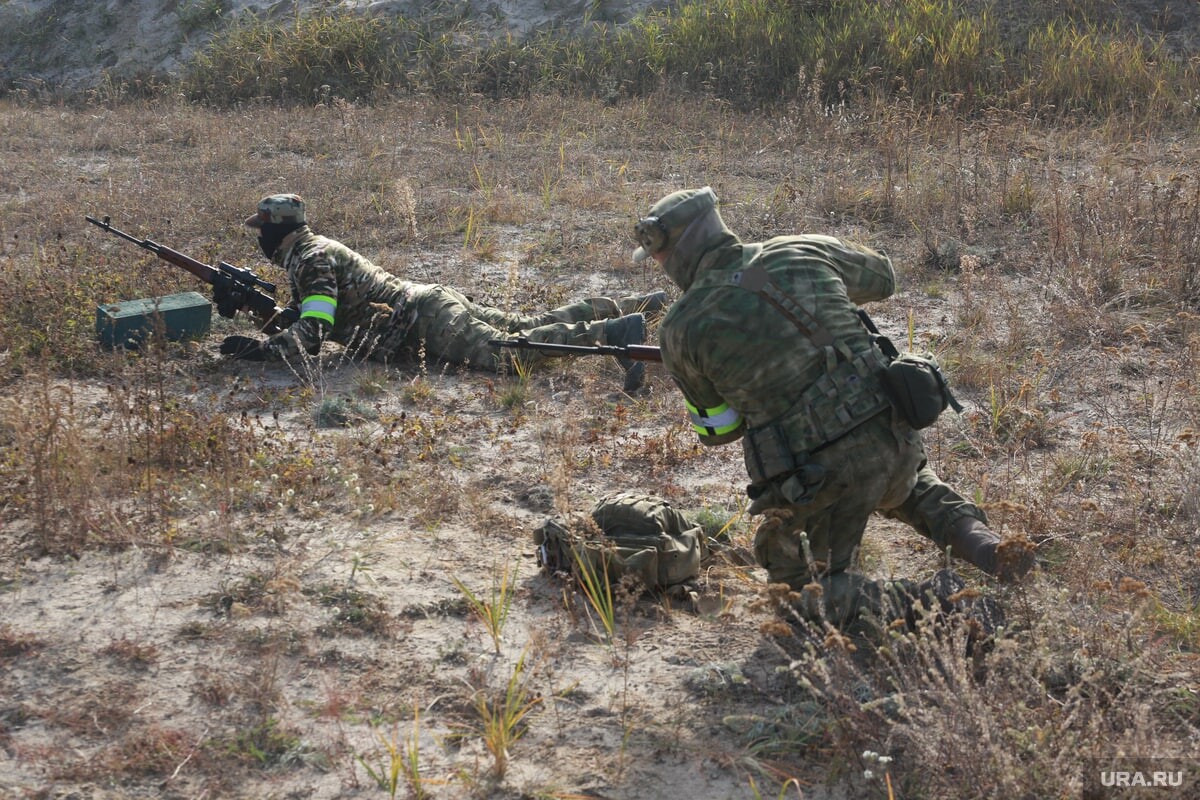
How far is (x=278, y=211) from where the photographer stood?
705 centimetres

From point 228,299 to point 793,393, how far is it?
14.3 feet

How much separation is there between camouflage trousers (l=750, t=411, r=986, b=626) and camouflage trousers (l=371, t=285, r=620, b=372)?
115 inches

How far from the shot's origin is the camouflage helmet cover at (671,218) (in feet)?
13.4

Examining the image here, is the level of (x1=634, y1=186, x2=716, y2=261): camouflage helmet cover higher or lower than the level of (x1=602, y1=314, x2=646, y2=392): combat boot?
higher

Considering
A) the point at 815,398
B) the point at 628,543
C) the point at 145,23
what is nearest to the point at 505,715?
the point at 628,543

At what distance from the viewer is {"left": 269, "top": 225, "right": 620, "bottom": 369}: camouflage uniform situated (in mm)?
6906

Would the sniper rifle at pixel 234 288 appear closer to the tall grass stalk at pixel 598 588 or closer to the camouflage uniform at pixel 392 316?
the camouflage uniform at pixel 392 316

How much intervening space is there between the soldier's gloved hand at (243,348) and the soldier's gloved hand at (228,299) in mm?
419

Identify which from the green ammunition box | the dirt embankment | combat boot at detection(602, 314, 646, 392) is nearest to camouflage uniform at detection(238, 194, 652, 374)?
combat boot at detection(602, 314, 646, 392)

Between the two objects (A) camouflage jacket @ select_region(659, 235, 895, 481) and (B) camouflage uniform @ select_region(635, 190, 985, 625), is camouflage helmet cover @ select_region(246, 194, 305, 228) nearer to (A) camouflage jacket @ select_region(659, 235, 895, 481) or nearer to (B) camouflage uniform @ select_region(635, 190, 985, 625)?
(B) camouflage uniform @ select_region(635, 190, 985, 625)

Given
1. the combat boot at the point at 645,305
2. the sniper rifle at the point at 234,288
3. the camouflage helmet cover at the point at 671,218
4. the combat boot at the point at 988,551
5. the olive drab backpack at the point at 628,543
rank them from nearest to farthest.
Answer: the combat boot at the point at 988,551 → the camouflage helmet cover at the point at 671,218 → the olive drab backpack at the point at 628,543 → the sniper rifle at the point at 234,288 → the combat boot at the point at 645,305

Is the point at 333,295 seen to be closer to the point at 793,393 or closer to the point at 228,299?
the point at 228,299

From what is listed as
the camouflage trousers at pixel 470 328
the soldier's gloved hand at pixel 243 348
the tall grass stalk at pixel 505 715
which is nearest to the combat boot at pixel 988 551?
the tall grass stalk at pixel 505 715

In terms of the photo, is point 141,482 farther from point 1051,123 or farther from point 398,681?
point 1051,123
